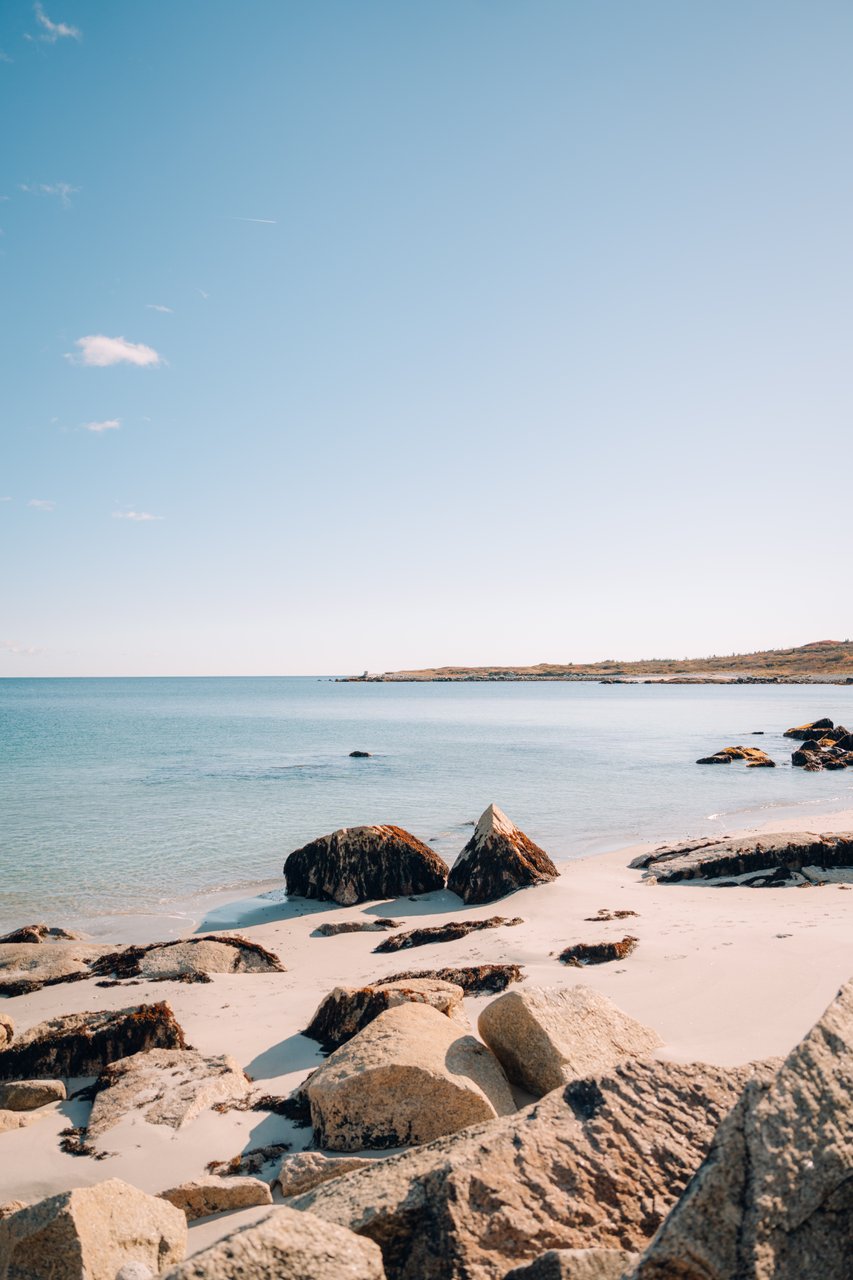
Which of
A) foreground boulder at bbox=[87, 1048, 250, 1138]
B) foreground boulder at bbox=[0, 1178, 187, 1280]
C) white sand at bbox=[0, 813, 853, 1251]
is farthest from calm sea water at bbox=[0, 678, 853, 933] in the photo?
foreground boulder at bbox=[0, 1178, 187, 1280]

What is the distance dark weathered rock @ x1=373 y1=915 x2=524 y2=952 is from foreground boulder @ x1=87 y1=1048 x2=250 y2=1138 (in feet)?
14.2

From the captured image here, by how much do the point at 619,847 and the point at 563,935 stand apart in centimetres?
789

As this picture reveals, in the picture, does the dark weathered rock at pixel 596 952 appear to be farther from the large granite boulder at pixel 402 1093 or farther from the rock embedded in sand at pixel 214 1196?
the rock embedded in sand at pixel 214 1196

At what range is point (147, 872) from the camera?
53.4ft

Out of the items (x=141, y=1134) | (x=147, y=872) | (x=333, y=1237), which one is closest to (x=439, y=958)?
(x=141, y=1134)

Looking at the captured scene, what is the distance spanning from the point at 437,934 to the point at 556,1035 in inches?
233

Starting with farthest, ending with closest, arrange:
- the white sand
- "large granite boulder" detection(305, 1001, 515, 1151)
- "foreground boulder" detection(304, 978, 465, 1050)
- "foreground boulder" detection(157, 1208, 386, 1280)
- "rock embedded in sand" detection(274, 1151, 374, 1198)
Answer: "foreground boulder" detection(304, 978, 465, 1050) < the white sand < "large granite boulder" detection(305, 1001, 515, 1151) < "rock embedded in sand" detection(274, 1151, 374, 1198) < "foreground boulder" detection(157, 1208, 386, 1280)

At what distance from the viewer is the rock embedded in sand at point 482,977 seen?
26.3ft

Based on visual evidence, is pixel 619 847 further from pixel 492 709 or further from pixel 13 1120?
pixel 492 709

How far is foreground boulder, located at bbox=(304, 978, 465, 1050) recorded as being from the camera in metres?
6.80

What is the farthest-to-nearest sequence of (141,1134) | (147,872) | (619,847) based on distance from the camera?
(619,847), (147,872), (141,1134)

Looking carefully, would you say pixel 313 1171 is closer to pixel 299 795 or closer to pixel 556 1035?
pixel 556 1035

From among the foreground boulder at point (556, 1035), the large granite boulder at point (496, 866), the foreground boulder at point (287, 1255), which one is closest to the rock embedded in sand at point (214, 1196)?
the foreground boulder at point (556, 1035)

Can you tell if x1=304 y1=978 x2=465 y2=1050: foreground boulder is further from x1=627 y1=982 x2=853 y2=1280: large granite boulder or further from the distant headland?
the distant headland
